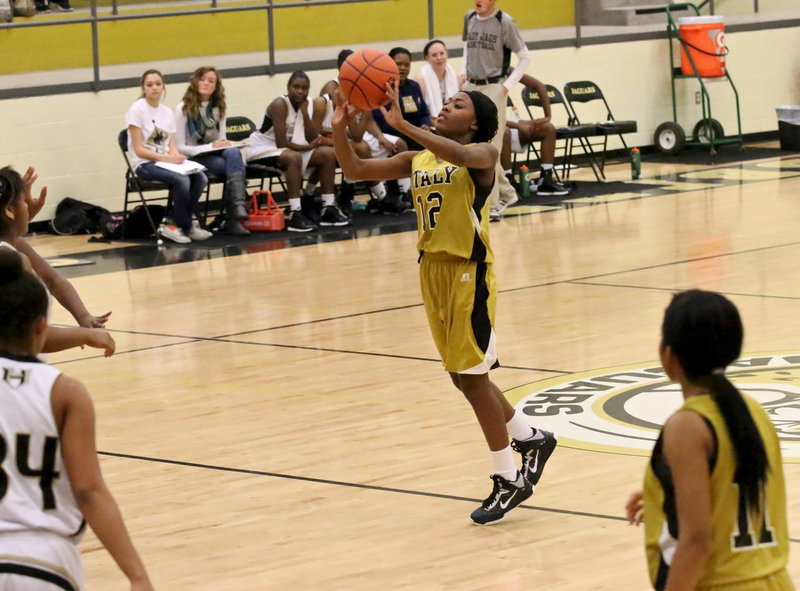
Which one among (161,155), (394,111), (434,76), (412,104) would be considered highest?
(434,76)

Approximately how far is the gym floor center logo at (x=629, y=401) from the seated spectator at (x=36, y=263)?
7.29 feet

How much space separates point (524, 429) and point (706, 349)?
2.88 m

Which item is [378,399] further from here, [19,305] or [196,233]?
[196,233]

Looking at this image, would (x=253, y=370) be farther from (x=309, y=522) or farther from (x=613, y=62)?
(x=613, y=62)

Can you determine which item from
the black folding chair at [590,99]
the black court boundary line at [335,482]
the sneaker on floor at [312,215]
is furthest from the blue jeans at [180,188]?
the black court boundary line at [335,482]

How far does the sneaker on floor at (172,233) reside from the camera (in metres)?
12.6

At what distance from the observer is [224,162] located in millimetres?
12844

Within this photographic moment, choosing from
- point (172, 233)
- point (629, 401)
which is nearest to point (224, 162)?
point (172, 233)

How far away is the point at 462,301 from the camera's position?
→ 5191mm

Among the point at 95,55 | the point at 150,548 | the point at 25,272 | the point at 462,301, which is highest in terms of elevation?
A: the point at 95,55

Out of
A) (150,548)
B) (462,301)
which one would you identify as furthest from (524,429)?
(150,548)

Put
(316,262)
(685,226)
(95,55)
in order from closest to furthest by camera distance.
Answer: (316,262)
(685,226)
(95,55)

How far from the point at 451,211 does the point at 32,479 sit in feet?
8.58

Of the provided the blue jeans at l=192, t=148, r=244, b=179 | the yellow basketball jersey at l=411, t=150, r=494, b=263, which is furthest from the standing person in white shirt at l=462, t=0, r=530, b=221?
the yellow basketball jersey at l=411, t=150, r=494, b=263
